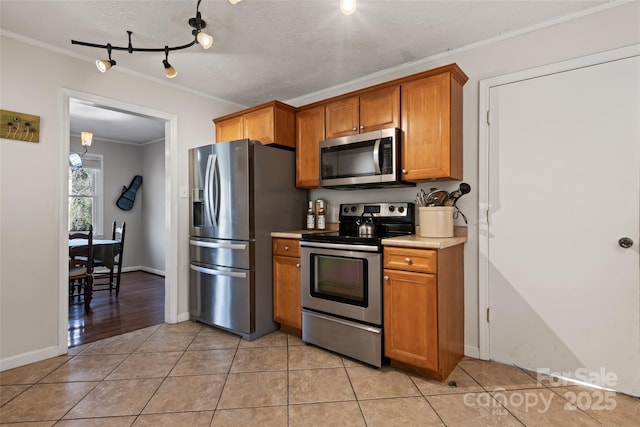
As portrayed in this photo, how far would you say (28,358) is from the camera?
230 cm

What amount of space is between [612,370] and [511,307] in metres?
0.60

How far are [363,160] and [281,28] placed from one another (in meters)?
1.11

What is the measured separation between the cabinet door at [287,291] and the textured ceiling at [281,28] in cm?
173

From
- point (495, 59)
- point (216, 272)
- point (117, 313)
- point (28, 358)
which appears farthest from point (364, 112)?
point (117, 313)

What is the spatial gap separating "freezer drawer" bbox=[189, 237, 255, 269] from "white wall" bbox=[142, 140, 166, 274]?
9.29 feet

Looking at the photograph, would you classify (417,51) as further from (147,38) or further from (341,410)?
(341,410)

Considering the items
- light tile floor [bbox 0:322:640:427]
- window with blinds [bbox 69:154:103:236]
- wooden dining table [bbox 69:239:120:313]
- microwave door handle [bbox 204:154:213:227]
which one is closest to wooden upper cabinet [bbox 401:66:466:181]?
light tile floor [bbox 0:322:640:427]

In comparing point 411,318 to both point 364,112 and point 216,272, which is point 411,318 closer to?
point 364,112

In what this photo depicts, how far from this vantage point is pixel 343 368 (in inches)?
87.7

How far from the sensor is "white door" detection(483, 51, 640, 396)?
→ 6.16ft

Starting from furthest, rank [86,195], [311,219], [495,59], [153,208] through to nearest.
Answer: [153,208]
[86,195]
[311,219]
[495,59]

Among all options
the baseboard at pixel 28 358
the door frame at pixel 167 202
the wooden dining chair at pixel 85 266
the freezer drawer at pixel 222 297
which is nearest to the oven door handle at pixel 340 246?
the freezer drawer at pixel 222 297

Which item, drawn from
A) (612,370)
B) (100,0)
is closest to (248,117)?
(100,0)

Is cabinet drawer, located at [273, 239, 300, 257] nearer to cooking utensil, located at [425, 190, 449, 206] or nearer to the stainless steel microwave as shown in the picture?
the stainless steel microwave
